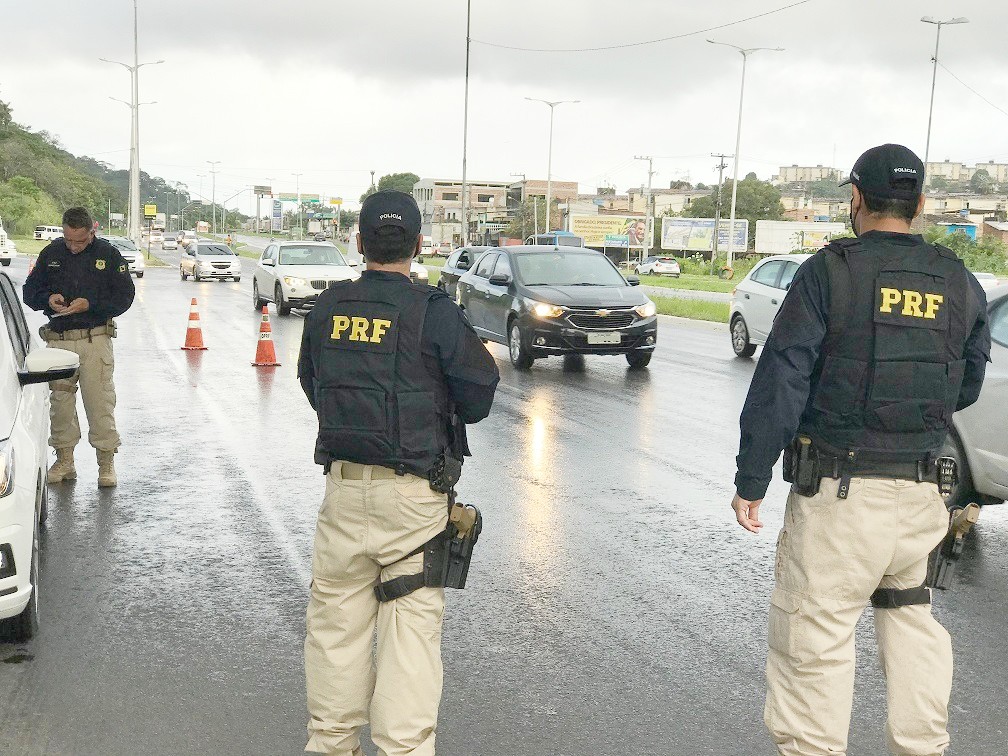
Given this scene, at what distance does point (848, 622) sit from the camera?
332cm

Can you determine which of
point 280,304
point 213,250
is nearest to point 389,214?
point 280,304

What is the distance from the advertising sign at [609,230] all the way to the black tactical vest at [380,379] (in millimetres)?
95633

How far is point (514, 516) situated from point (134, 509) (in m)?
2.37

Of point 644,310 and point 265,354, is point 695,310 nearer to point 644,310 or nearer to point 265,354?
point 644,310

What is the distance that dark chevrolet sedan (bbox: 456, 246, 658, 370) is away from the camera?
48.5 ft

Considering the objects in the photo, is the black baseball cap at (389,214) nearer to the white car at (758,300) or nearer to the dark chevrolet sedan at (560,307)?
the dark chevrolet sedan at (560,307)

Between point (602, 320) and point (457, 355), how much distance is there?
37.6 ft

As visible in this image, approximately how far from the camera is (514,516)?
23.5 ft

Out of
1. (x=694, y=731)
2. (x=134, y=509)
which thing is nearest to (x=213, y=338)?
(x=134, y=509)

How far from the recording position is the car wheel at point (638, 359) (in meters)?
15.4

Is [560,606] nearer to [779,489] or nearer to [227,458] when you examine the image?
[779,489]

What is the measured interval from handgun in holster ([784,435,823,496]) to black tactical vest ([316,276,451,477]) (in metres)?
1.06

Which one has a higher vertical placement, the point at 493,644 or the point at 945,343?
the point at 945,343

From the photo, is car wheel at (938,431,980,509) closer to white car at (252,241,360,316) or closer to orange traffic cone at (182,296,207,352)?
orange traffic cone at (182,296,207,352)
